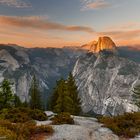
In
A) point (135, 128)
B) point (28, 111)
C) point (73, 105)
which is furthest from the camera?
point (73, 105)

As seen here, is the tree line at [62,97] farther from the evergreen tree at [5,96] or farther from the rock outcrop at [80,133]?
the rock outcrop at [80,133]

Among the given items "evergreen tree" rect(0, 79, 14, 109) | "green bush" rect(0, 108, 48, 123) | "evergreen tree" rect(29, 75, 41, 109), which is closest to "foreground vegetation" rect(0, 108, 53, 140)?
"green bush" rect(0, 108, 48, 123)

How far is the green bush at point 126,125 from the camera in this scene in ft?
78.5

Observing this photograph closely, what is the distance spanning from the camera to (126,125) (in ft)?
83.5

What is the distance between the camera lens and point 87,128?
25047 mm

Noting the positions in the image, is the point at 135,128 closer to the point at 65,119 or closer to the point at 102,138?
the point at 102,138

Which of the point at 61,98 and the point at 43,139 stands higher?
the point at 43,139

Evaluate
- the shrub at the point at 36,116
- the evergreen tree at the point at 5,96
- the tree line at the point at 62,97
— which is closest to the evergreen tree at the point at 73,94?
the tree line at the point at 62,97

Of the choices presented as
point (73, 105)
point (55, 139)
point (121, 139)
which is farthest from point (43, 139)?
point (73, 105)

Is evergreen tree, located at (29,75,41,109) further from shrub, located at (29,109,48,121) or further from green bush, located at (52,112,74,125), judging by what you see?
green bush, located at (52,112,74,125)

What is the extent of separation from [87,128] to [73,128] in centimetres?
138

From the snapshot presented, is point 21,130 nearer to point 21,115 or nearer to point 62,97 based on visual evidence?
point 21,115

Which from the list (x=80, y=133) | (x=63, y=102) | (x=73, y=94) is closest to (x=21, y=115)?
(x=80, y=133)

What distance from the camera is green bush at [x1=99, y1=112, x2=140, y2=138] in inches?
942
